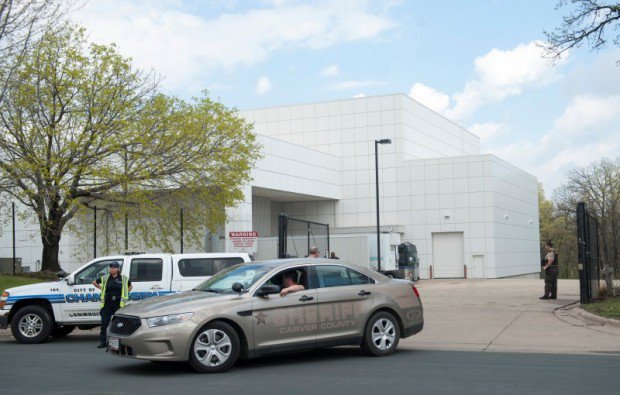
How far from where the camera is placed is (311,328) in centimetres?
1063

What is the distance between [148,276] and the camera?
14.7 meters

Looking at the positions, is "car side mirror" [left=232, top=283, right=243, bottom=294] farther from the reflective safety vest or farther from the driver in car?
the reflective safety vest

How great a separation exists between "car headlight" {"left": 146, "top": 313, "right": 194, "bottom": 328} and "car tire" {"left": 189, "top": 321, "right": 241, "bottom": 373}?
29cm

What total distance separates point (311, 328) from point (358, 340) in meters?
0.87

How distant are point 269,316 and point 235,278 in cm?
98

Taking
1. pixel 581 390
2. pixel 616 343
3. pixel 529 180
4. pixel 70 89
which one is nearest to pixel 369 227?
pixel 529 180

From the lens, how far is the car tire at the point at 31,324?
14.3m

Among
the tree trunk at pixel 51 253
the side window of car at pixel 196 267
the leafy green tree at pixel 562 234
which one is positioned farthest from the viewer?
the leafy green tree at pixel 562 234

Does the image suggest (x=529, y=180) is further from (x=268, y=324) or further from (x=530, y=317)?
(x=268, y=324)

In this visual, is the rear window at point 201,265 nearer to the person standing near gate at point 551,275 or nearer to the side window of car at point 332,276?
the side window of car at point 332,276

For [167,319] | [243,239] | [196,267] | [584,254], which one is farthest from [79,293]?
[584,254]

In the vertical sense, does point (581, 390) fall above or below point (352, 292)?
below

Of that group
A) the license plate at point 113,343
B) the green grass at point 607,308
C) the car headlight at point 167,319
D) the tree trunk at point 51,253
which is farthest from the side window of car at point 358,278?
the tree trunk at point 51,253

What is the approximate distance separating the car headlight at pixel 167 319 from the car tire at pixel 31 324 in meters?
5.73
